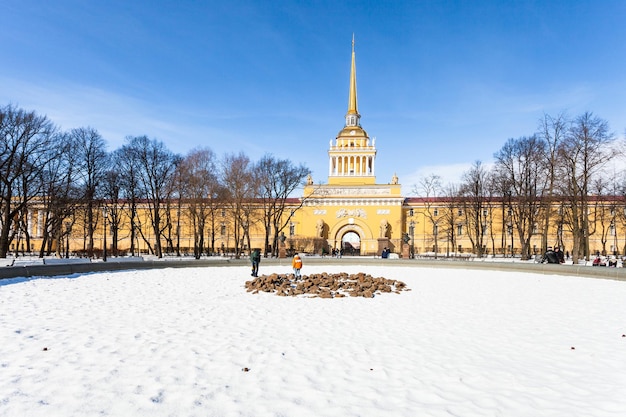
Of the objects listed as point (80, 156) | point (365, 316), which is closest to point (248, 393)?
point (365, 316)

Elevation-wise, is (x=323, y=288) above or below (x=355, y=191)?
below

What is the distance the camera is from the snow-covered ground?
15.2ft

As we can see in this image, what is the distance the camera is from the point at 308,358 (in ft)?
21.0

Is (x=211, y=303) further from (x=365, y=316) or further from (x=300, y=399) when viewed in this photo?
(x=300, y=399)

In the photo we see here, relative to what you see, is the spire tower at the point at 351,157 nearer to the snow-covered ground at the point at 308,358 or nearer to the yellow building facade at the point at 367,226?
the yellow building facade at the point at 367,226

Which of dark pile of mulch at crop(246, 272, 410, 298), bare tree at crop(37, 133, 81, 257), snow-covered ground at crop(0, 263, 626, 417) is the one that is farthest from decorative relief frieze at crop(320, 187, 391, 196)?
snow-covered ground at crop(0, 263, 626, 417)

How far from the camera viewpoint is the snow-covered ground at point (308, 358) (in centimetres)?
464

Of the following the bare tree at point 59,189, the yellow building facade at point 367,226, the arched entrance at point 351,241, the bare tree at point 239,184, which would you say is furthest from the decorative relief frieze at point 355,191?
the bare tree at point 59,189

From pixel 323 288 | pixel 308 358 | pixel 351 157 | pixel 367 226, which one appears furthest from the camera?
pixel 351 157

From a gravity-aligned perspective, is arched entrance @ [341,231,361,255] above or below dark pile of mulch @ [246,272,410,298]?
above

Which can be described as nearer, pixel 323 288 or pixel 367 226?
pixel 323 288

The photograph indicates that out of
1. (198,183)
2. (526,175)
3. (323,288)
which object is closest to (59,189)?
(198,183)

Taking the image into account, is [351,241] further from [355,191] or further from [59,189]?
[59,189]

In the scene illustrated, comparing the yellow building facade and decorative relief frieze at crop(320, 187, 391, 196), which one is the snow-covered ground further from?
decorative relief frieze at crop(320, 187, 391, 196)
